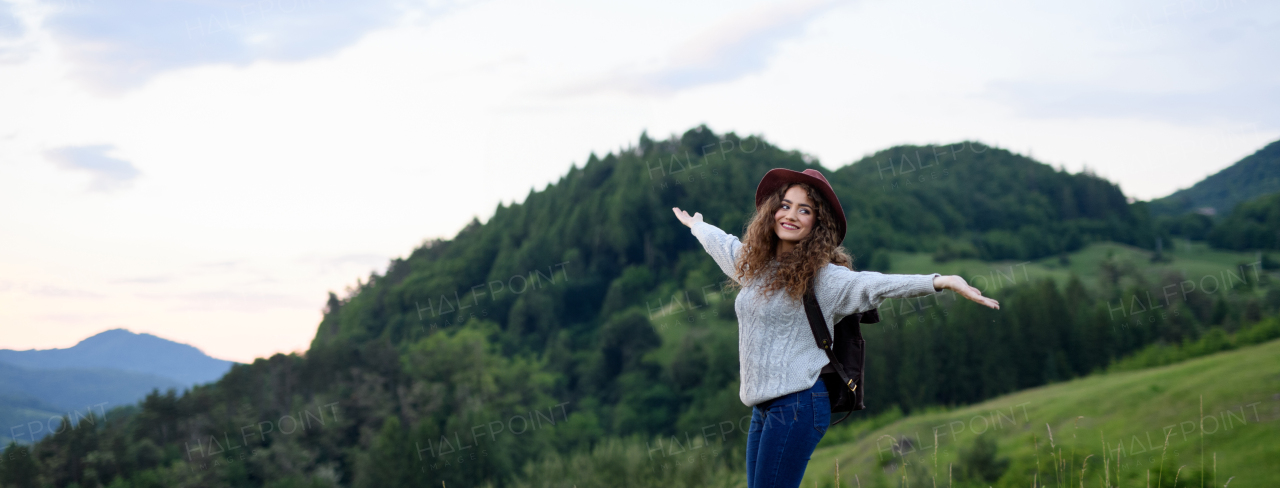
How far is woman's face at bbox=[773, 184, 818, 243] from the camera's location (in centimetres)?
306

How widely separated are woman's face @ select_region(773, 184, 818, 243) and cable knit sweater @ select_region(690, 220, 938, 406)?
0.68 feet

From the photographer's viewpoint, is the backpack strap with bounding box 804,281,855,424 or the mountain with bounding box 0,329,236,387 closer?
the backpack strap with bounding box 804,281,855,424

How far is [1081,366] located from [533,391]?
43147 millimetres

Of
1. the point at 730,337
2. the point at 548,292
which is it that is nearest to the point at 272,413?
the point at 730,337

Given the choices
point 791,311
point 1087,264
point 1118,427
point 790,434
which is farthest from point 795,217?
point 1087,264

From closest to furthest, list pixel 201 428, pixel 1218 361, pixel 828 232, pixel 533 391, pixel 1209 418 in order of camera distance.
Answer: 1. pixel 828 232
2. pixel 1209 418
3. pixel 1218 361
4. pixel 201 428
5. pixel 533 391

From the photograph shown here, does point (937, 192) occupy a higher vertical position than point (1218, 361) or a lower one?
higher

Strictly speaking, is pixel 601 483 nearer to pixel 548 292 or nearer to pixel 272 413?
pixel 272 413

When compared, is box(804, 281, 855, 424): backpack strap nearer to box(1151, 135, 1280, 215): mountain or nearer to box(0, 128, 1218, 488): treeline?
box(0, 128, 1218, 488): treeline

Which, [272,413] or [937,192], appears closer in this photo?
[272,413]

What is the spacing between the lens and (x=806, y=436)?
2.82 meters

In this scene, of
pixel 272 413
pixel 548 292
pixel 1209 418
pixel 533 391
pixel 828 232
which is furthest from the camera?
pixel 548 292

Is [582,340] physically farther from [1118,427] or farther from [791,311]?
[791,311]

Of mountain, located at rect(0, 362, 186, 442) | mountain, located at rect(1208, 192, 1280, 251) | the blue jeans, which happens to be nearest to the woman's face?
the blue jeans
